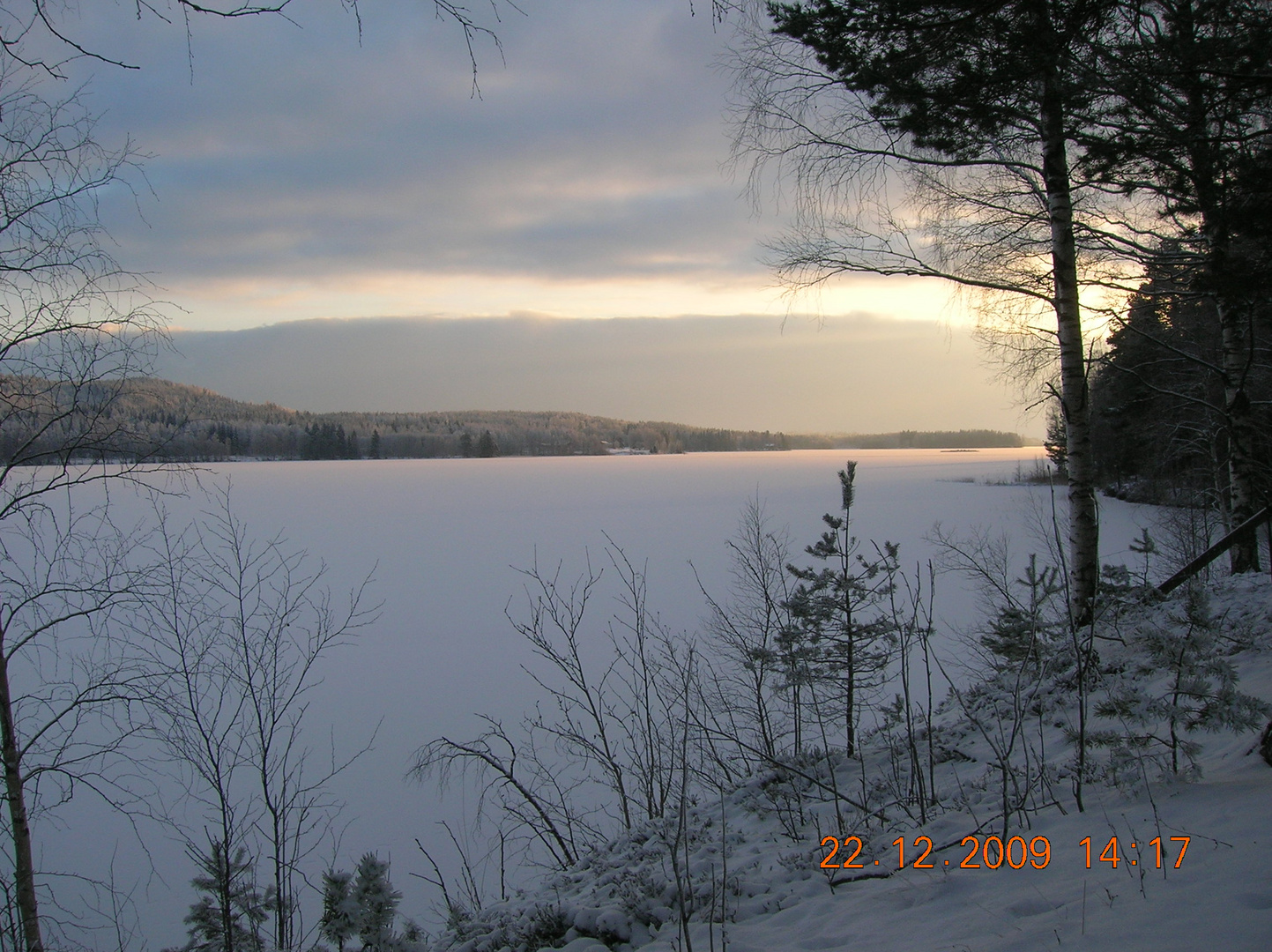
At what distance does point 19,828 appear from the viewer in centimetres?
403

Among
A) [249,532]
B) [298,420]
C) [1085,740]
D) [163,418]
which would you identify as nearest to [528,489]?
[249,532]

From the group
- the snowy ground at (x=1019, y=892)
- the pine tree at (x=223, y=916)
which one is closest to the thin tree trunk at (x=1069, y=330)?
the snowy ground at (x=1019, y=892)

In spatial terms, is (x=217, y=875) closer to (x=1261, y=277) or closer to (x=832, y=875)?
(x=832, y=875)

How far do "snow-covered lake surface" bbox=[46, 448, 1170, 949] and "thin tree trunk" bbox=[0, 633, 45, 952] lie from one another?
82.2 inches

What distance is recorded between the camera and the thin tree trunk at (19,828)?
380 centimetres

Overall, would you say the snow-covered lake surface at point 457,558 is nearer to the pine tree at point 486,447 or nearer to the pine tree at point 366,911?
the pine tree at point 366,911

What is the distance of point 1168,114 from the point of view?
14.6 ft

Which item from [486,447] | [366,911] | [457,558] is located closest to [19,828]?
[366,911]

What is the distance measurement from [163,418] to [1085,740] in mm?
5704

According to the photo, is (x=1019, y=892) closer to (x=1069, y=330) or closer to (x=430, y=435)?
(x=1069, y=330)

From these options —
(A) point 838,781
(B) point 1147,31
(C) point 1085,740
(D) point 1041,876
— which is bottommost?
(A) point 838,781
